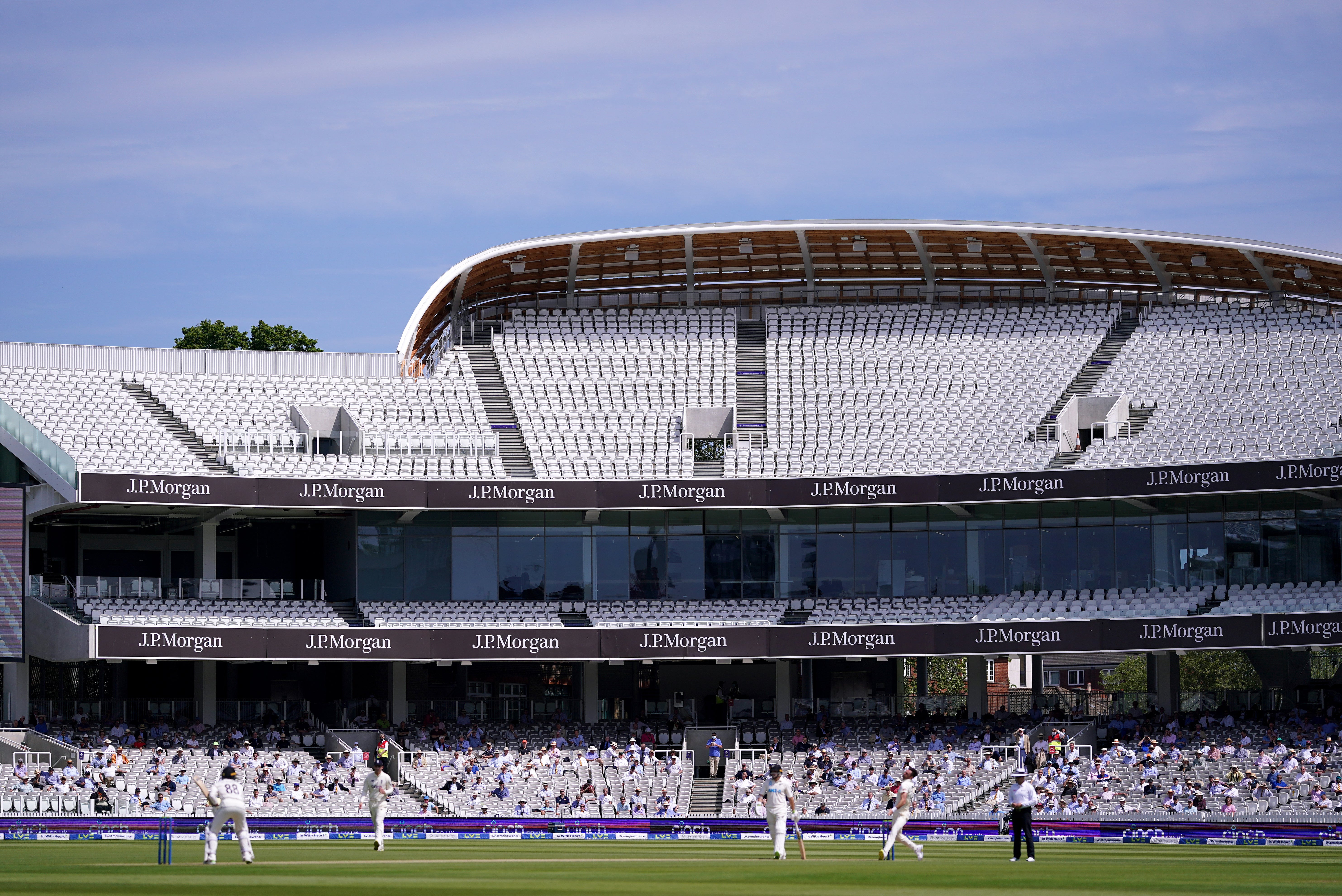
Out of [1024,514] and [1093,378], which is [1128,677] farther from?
[1024,514]

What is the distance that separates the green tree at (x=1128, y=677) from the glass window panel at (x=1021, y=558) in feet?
161

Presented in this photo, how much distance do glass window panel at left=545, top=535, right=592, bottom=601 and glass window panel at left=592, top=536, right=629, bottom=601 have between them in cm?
24

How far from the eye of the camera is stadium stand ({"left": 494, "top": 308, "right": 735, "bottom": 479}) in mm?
52312

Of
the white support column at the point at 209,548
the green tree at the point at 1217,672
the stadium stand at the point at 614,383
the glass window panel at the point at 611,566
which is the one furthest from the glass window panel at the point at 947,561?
the green tree at the point at 1217,672

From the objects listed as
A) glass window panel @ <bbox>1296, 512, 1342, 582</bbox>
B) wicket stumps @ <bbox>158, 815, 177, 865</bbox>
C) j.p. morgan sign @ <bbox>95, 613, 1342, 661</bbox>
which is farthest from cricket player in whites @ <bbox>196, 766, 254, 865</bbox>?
glass window panel @ <bbox>1296, 512, 1342, 582</bbox>

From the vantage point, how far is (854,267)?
5931 centimetres

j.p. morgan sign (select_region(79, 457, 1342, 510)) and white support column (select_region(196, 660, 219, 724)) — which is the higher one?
j.p. morgan sign (select_region(79, 457, 1342, 510))

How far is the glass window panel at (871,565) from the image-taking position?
52.2 metres

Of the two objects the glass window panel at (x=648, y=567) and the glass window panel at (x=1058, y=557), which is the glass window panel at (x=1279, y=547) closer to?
the glass window panel at (x=1058, y=557)

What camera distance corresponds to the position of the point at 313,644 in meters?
47.7

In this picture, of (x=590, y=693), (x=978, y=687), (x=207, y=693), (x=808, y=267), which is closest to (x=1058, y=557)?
(x=978, y=687)

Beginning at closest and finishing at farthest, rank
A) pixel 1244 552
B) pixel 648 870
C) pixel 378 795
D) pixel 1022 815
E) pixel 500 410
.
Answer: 1. pixel 648 870
2. pixel 1022 815
3. pixel 378 795
4. pixel 1244 552
5. pixel 500 410

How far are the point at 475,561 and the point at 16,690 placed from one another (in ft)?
45.9

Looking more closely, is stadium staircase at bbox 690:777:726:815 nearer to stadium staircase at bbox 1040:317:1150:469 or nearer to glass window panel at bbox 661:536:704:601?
glass window panel at bbox 661:536:704:601
